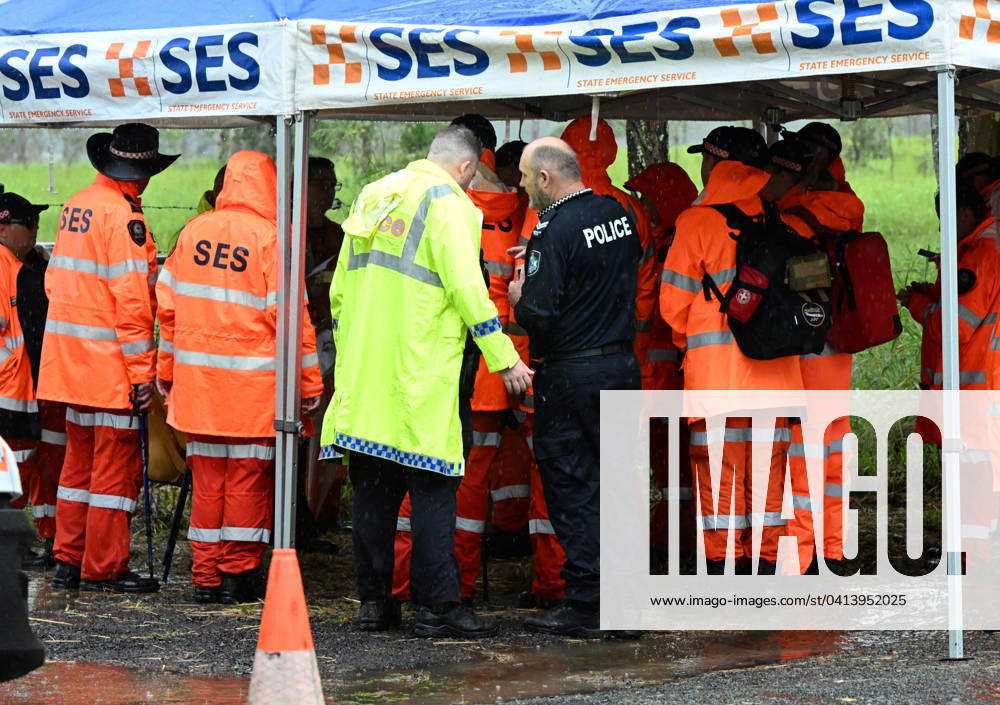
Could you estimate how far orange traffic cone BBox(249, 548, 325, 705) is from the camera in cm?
448

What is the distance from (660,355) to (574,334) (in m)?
1.35

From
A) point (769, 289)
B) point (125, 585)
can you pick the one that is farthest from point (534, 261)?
point (125, 585)

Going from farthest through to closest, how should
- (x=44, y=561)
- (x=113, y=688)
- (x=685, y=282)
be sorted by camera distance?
1. (x=44, y=561)
2. (x=685, y=282)
3. (x=113, y=688)

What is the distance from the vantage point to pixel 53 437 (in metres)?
8.16

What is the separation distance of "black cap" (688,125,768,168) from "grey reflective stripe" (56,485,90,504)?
343cm

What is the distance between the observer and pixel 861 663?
18.9ft

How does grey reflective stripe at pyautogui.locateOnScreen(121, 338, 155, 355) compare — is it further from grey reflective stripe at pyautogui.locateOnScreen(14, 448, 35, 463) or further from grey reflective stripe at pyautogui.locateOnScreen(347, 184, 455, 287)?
grey reflective stripe at pyautogui.locateOnScreen(347, 184, 455, 287)

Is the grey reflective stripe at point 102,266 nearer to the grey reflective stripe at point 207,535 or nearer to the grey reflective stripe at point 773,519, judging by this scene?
the grey reflective stripe at point 207,535

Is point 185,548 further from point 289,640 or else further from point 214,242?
point 289,640

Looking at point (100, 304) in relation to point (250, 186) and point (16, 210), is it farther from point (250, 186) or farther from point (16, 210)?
point (16, 210)

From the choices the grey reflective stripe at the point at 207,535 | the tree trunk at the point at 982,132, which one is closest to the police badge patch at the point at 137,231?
the grey reflective stripe at the point at 207,535

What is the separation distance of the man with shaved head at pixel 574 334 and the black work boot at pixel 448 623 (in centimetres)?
29

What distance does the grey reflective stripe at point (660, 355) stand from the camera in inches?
297

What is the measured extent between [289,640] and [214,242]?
282 centimetres
